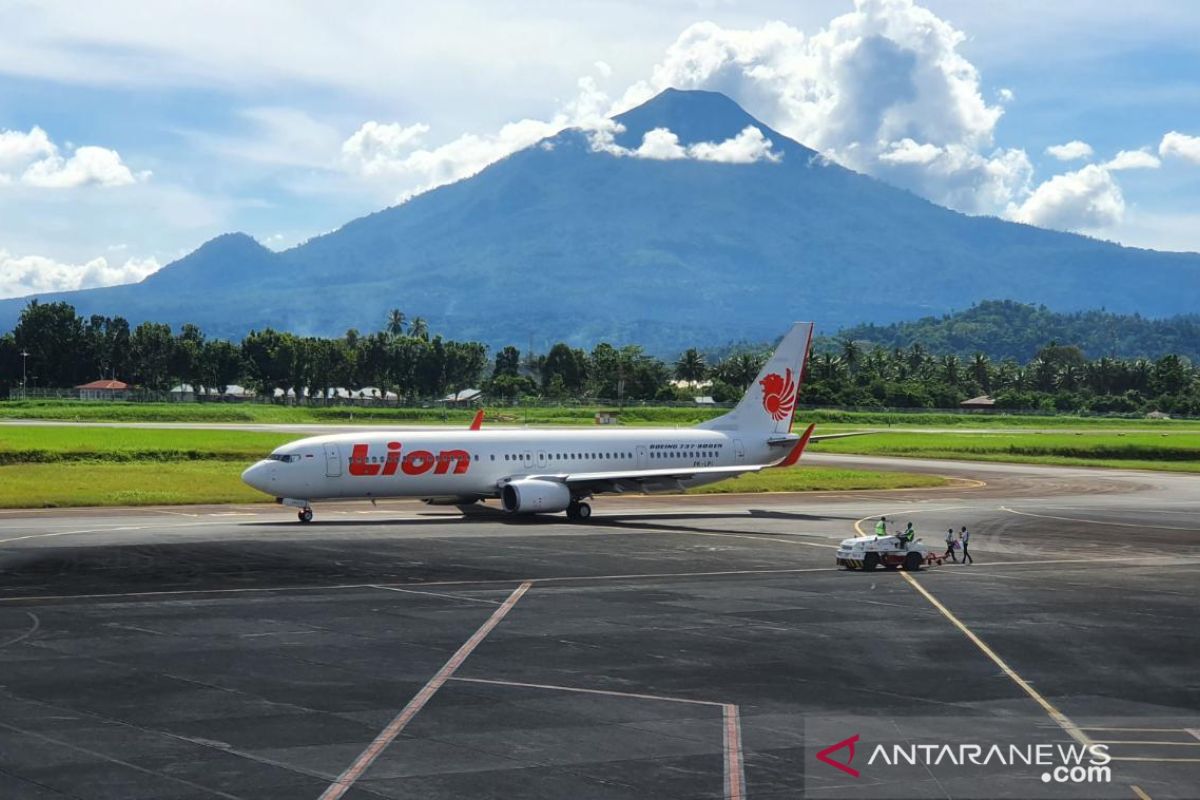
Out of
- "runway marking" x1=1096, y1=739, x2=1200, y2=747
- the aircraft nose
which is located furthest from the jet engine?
"runway marking" x1=1096, y1=739, x2=1200, y2=747

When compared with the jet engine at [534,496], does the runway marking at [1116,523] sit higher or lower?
lower

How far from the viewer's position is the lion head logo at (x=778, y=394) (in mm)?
66250

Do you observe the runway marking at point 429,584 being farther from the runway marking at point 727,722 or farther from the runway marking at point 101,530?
the runway marking at point 101,530

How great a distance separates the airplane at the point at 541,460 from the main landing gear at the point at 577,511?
6cm

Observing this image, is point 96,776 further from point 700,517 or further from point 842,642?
point 700,517

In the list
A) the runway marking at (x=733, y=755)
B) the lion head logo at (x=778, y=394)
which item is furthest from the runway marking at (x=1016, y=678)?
the lion head logo at (x=778, y=394)

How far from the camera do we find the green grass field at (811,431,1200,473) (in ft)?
363

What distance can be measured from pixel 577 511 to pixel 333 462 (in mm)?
12012

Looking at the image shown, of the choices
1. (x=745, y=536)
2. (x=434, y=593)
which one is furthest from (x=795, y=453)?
(x=434, y=593)

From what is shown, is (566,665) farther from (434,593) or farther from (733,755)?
(434,593)

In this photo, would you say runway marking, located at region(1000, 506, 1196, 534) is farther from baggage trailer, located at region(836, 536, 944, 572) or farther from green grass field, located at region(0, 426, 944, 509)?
baggage trailer, located at region(836, 536, 944, 572)

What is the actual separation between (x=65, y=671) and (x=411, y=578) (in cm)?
1453

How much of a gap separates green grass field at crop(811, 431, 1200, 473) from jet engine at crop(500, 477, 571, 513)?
2221 inches

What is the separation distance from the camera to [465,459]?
57344 mm
